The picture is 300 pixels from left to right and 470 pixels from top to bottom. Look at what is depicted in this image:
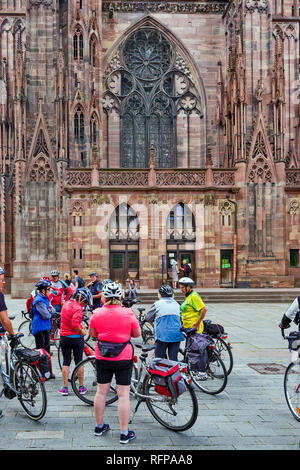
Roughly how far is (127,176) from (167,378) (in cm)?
2012

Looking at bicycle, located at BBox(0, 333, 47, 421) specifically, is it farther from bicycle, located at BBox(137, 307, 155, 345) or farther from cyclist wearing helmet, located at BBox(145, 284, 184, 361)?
bicycle, located at BBox(137, 307, 155, 345)

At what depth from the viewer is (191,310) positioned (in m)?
7.35

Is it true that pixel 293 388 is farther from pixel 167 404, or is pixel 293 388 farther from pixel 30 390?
pixel 30 390

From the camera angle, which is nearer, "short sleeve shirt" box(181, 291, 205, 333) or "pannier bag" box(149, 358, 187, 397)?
"pannier bag" box(149, 358, 187, 397)

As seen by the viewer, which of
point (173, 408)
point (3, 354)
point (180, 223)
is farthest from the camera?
point (180, 223)

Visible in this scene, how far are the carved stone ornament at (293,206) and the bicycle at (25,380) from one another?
872 inches

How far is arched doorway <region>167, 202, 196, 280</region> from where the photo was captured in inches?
982

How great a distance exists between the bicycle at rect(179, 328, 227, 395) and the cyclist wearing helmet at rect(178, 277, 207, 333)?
0.20 m

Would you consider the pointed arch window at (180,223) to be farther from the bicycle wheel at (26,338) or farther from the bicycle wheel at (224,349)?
the bicycle wheel at (224,349)

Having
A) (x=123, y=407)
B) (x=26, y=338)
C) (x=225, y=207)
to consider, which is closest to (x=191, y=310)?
(x=123, y=407)

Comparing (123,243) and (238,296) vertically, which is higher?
(123,243)

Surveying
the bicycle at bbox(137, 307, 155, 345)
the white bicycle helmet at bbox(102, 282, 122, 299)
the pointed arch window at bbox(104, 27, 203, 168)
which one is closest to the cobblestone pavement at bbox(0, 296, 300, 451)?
the white bicycle helmet at bbox(102, 282, 122, 299)
